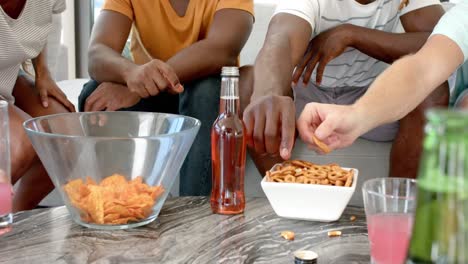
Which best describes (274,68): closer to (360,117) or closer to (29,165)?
(360,117)

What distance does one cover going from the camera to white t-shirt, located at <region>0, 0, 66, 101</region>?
1781 mm

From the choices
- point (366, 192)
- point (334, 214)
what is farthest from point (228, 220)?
point (366, 192)

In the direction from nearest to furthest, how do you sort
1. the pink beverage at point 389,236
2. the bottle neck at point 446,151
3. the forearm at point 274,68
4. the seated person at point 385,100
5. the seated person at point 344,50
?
the bottle neck at point 446,151
the pink beverage at point 389,236
the seated person at point 385,100
the forearm at point 274,68
the seated person at point 344,50

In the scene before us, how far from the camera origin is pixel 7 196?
1.06m

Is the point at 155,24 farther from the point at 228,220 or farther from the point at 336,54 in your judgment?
the point at 228,220

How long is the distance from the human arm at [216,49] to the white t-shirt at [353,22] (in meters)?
0.17

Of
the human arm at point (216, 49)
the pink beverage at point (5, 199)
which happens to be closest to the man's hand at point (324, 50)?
the human arm at point (216, 49)

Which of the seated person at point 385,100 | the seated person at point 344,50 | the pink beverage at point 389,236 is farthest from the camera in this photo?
the seated person at point 344,50

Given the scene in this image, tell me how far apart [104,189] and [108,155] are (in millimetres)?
56

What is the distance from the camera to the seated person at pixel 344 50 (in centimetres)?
166

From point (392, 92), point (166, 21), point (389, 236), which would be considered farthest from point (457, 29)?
point (166, 21)

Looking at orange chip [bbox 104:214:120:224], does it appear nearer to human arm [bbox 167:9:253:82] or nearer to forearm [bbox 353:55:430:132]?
forearm [bbox 353:55:430:132]

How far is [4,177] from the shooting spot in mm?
1077

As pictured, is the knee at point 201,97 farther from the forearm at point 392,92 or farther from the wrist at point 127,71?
the forearm at point 392,92
